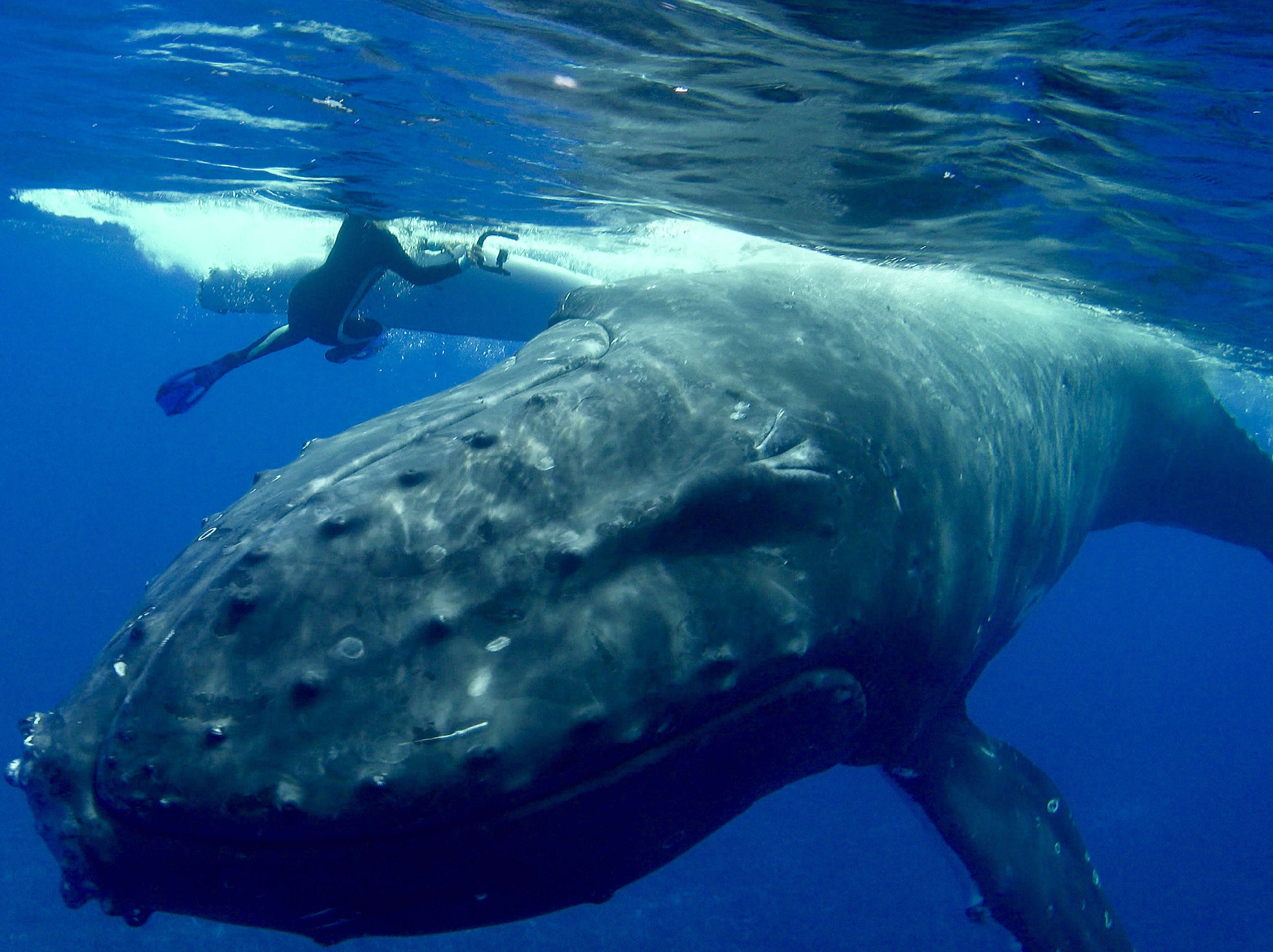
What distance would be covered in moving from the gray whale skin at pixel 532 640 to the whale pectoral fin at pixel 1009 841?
2.84 feet

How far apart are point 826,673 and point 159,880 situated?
8.54ft

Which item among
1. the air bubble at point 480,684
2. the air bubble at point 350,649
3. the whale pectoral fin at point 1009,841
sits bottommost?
the whale pectoral fin at point 1009,841

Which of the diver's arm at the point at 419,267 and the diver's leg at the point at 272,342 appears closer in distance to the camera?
the diver's leg at the point at 272,342

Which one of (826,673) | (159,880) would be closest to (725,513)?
(826,673)

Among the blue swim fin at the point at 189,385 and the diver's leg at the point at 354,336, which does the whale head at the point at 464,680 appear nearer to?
the diver's leg at the point at 354,336

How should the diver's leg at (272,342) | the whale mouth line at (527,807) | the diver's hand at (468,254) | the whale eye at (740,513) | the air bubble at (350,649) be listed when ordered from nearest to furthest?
1. the whale mouth line at (527,807)
2. the air bubble at (350,649)
3. the whale eye at (740,513)
4. the diver's leg at (272,342)
5. the diver's hand at (468,254)

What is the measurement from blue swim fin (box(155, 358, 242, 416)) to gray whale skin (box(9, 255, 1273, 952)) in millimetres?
9370

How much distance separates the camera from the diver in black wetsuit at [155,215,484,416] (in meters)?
12.0

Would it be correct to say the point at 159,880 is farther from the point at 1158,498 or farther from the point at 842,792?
the point at 842,792

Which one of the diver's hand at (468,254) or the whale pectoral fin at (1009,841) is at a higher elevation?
the diver's hand at (468,254)

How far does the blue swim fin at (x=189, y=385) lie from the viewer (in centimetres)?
1190

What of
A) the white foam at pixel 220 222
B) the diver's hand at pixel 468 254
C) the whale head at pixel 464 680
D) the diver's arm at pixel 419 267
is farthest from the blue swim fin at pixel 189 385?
the whale head at pixel 464 680

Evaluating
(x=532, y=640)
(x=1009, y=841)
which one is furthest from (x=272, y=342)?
(x=1009, y=841)

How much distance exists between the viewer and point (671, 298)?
5.09 metres
